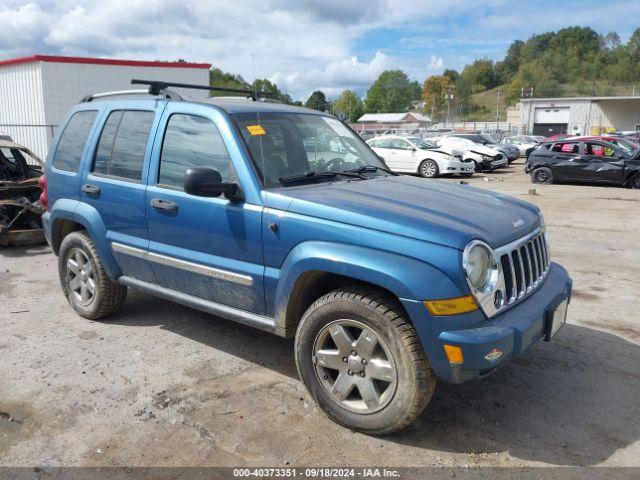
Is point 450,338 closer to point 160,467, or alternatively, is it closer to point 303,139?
point 160,467

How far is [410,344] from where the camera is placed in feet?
9.91

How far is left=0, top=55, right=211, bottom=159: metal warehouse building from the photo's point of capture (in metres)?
21.0

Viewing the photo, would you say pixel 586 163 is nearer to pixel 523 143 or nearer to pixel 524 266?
pixel 524 266

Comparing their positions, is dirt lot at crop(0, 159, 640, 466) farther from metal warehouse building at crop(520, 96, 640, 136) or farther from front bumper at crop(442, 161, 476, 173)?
metal warehouse building at crop(520, 96, 640, 136)

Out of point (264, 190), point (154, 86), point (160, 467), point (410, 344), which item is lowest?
point (160, 467)

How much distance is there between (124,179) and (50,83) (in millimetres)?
19751

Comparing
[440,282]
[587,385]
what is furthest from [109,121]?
[587,385]

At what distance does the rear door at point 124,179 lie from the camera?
4.32 metres

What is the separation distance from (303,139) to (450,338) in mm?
1988

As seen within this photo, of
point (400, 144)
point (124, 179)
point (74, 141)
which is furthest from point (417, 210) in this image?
point (400, 144)

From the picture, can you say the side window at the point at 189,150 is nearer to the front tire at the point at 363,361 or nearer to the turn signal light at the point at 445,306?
the front tire at the point at 363,361

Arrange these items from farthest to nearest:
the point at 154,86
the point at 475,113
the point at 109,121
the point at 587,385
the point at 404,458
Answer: the point at 475,113
the point at 109,121
the point at 154,86
the point at 587,385
the point at 404,458

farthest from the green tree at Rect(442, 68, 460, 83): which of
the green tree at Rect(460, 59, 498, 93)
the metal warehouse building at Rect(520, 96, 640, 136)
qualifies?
the metal warehouse building at Rect(520, 96, 640, 136)

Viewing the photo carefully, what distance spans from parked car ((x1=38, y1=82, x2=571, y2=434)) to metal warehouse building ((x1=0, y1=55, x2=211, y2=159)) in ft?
55.0
